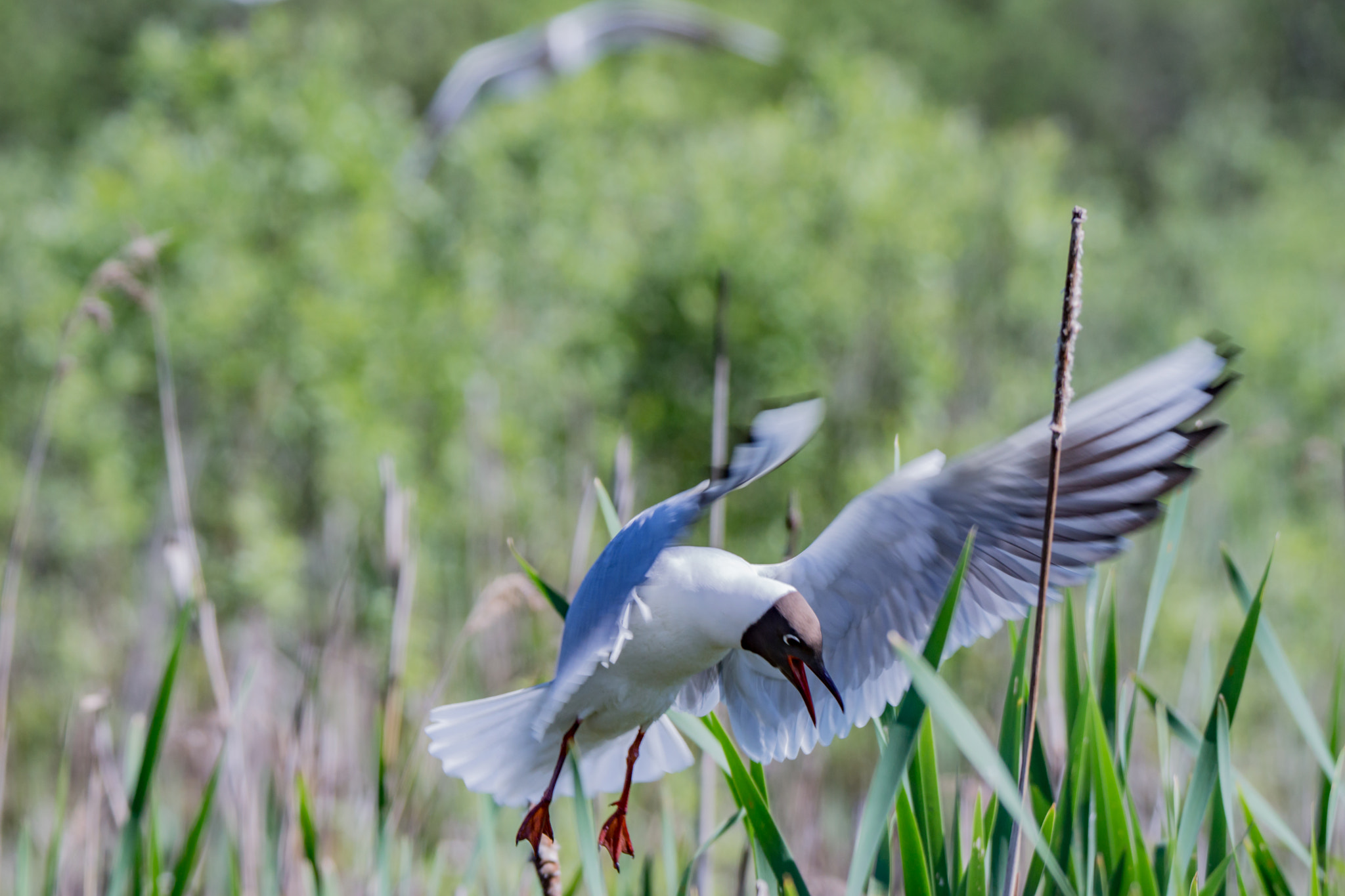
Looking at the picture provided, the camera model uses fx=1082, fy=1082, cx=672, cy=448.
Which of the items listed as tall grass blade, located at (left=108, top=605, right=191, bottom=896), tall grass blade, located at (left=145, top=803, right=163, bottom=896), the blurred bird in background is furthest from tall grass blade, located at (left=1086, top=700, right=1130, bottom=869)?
the blurred bird in background

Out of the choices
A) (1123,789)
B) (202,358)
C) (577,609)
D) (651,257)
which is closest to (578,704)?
(577,609)

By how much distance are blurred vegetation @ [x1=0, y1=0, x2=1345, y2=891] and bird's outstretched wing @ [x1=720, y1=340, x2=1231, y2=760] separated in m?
2.37

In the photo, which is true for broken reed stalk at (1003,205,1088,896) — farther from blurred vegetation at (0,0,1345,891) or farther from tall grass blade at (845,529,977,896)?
blurred vegetation at (0,0,1345,891)

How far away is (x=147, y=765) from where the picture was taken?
121cm

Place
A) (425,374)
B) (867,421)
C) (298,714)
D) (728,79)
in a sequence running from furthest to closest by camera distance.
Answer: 1. (728,79)
2. (867,421)
3. (425,374)
4. (298,714)

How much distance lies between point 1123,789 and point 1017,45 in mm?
24089

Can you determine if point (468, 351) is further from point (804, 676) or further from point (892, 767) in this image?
point (892, 767)

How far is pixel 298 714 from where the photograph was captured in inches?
59.7

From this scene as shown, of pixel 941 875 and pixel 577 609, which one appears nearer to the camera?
pixel 577 609

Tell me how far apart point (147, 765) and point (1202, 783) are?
3.64ft

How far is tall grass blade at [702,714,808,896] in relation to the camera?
1011mm

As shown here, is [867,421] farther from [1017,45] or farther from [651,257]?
[1017,45]

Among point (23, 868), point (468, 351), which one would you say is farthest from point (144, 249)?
point (468, 351)

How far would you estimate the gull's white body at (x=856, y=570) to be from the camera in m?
0.89
